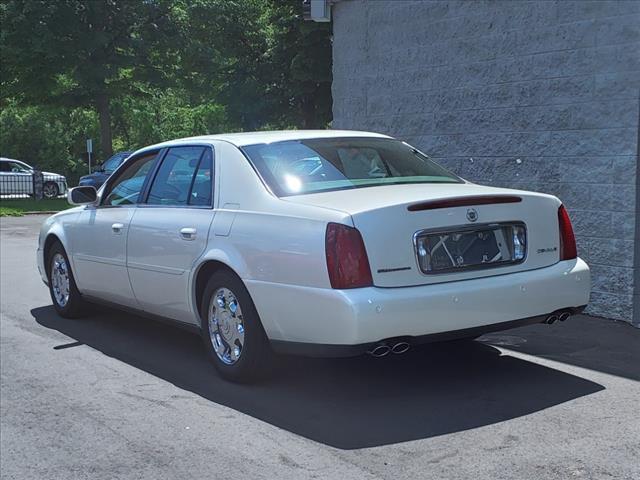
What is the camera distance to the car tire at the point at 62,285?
7.46 meters

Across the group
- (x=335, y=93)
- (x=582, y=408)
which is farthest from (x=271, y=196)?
(x=335, y=93)

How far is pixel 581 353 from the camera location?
19.4 feet

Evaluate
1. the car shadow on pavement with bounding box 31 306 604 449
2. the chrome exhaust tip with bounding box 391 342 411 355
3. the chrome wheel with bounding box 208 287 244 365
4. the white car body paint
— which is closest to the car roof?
the white car body paint

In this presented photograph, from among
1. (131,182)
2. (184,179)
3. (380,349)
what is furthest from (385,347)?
(131,182)

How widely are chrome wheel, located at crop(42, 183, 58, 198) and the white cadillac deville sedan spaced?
26.9 meters

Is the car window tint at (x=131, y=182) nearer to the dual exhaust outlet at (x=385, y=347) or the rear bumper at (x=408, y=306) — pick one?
the rear bumper at (x=408, y=306)

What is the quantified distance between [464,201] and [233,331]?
67.3 inches

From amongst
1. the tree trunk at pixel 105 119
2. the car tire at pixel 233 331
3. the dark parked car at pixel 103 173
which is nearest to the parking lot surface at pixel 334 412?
the car tire at pixel 233 331

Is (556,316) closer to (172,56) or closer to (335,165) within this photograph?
(335,165)

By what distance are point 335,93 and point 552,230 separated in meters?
5.65

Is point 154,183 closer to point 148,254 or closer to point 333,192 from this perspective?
point 148,254

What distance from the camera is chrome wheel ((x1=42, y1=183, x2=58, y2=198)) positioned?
31.7m

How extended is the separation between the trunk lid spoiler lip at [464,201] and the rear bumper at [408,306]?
448mm

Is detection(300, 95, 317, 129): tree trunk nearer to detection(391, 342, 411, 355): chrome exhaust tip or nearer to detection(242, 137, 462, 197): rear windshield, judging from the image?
detection(242, 137, 462, 197): rear windshield
